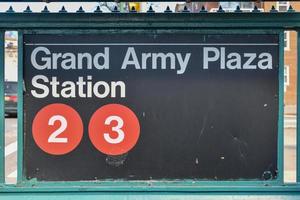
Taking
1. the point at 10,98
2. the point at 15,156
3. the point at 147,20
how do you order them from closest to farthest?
1. the point at 147,20
2. the point at 15,156
3. the point at 10,98

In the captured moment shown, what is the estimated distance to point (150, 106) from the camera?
112 inches

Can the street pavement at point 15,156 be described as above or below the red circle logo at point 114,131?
below

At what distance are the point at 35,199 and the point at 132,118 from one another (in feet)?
2.48

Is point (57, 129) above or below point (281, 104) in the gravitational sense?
below

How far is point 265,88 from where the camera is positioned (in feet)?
9.22

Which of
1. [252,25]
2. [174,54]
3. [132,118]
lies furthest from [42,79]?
[252,25]

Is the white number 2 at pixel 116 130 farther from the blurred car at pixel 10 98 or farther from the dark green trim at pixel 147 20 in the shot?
the blurred car at pixel 10 98

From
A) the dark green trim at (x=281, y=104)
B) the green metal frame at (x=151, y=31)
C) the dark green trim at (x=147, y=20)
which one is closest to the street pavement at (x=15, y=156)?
the green metal frame at (x=151, y=31)

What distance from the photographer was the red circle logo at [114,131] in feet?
9.31

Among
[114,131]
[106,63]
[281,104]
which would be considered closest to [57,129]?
[114,131]

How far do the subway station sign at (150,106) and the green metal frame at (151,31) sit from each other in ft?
0.12

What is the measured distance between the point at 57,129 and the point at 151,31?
2.67ft

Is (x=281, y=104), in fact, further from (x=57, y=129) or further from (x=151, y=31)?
(x=57, y=129)

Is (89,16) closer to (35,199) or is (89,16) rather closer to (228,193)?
(35,199)
